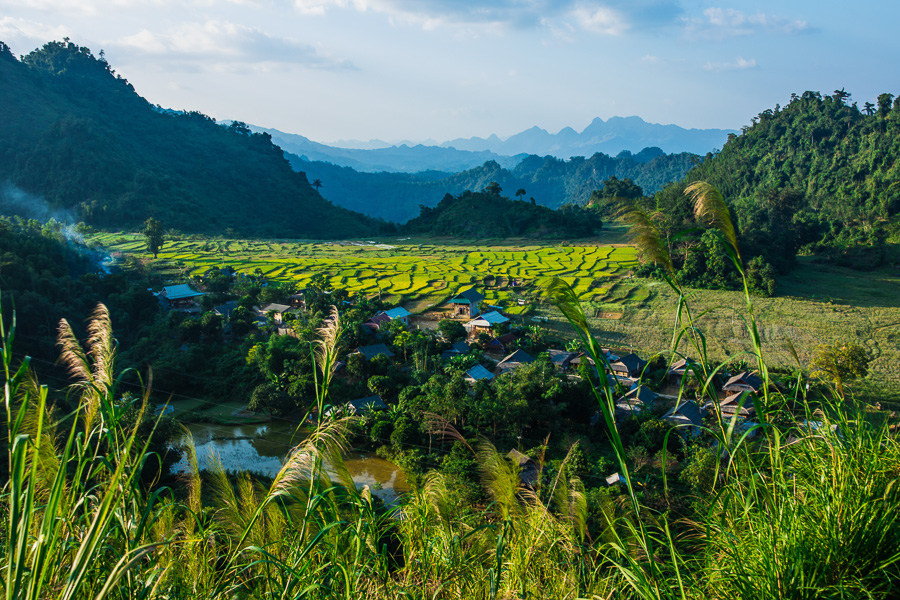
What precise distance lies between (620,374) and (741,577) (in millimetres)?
17643

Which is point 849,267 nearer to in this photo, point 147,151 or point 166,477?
point 166,477

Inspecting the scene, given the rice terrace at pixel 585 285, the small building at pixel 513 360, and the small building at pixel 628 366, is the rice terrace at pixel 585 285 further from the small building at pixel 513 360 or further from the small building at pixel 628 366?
the small building at pixel 513 360

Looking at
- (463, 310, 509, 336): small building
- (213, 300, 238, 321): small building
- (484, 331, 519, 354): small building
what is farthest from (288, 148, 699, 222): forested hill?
(484, 331, 519, 354): small building

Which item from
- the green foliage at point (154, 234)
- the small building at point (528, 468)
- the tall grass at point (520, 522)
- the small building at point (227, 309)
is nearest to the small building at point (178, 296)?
the small building at point (227, 309)

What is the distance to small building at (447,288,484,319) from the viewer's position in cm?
2583

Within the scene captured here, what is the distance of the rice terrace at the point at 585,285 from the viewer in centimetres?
2317

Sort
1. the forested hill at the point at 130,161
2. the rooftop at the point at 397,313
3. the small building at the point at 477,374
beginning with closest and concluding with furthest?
the small building at the point at 477,374 → the rooftop at the point at 397,313 → the forested hill at the point at 130,161

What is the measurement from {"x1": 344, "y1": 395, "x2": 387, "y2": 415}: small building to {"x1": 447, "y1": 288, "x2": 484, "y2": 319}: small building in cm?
988

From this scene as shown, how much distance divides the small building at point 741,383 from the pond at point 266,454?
10655mm

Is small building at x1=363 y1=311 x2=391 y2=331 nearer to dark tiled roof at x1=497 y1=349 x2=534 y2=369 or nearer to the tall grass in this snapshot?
dark tiled roof at x1=497 y1=349 x2=534 y2=369

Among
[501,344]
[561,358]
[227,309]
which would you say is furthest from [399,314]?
[227,309]

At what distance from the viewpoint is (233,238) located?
47656mm

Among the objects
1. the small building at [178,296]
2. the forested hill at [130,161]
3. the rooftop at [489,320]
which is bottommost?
the rooftop at [489,320]

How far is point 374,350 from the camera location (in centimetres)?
2003
